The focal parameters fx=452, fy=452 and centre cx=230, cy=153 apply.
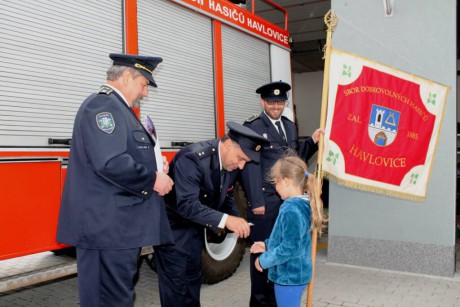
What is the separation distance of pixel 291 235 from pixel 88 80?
1.92m

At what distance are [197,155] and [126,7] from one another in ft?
5.60

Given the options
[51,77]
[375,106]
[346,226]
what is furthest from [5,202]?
[346,226]

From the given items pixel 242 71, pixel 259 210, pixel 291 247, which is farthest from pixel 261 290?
pixel 242 71

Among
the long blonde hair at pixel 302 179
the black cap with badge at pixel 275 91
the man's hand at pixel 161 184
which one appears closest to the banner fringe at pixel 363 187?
the black cap with badge at pixel 275 91

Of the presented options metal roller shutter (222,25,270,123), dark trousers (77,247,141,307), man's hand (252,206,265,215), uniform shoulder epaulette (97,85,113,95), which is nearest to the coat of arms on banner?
man's hand (252,206,265,215)

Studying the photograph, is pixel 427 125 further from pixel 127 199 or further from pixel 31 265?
pixel 31 265

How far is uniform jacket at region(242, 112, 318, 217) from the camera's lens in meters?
3.52

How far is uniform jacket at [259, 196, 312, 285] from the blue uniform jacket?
0.34 meters

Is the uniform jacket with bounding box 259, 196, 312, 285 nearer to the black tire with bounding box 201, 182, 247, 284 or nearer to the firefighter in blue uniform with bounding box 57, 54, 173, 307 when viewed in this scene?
the firefighter in blue uniform with bounding box 57, 54, 173, 307

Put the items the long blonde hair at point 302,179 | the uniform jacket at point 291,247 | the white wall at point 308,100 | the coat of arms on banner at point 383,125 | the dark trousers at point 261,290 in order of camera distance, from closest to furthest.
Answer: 1. the uniform jacket at point 291,247
2. the long blonde hair at point 302,179
3. the dark trousers at point 261,290
4. the coat of arms on banner at point 383,125
5. the white wall at point 308,100

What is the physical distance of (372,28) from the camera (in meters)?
4.94

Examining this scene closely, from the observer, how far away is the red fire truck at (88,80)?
279 centimetres

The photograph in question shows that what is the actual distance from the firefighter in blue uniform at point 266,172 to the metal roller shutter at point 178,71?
2.39 ft

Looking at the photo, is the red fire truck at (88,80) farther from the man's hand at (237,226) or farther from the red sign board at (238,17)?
the man's hand at (237,226)
